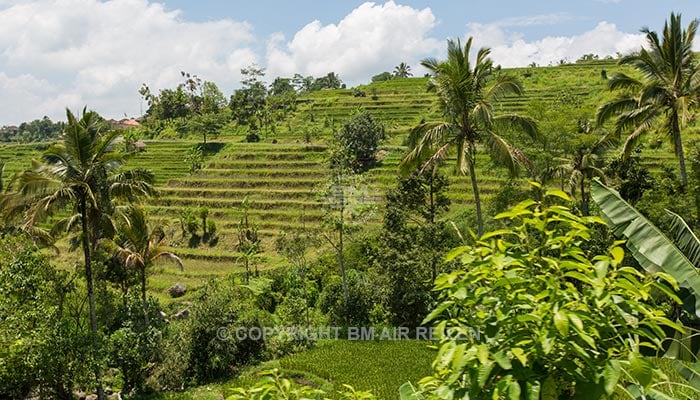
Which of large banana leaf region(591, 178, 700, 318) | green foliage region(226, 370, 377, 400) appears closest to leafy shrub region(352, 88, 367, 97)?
large banana leaf region(591, 178, 700, 318)

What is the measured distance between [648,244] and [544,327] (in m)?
2.13

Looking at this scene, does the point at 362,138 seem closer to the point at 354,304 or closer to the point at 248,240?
the point at 248,240

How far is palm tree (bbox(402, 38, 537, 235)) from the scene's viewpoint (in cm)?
1149

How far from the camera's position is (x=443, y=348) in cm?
206

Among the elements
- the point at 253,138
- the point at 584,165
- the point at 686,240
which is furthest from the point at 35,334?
the point at 253,138

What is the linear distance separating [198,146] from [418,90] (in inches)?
1009

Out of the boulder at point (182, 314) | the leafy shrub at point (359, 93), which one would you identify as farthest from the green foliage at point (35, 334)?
the leafy shrub at point (359, 93)

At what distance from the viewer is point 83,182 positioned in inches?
426

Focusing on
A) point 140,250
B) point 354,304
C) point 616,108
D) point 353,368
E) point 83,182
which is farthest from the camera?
point 354,304

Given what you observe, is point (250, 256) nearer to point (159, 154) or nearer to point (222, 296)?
point (222, 296)

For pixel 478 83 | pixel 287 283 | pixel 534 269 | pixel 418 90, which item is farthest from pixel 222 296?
pixel 418 90

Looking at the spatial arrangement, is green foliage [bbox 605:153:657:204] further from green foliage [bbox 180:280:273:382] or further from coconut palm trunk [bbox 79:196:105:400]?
coconut palm trunk [bbox 79:196:105:400]

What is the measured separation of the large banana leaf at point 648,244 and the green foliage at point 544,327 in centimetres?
140

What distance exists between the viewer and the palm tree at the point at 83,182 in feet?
34.1
